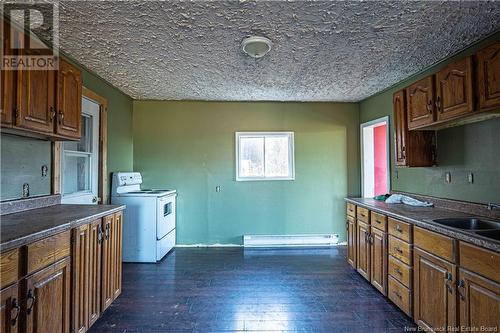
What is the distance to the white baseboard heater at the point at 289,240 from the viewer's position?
446 cm

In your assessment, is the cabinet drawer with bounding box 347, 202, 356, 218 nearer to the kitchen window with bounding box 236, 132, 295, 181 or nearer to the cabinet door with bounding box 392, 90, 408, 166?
the cabinet door with bounding box 392, 90, 408, 166

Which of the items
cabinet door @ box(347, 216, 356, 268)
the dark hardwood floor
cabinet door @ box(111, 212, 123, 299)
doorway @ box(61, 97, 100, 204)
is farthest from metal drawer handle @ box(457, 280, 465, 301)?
doorway @ box(61, 97, 100, 204)

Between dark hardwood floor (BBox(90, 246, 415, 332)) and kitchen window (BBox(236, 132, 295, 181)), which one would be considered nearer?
dark hardwood floor (BBox(90, 246, 415, 332))

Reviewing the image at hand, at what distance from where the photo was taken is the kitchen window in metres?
4.59

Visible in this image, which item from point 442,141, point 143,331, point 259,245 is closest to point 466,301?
point 442,141

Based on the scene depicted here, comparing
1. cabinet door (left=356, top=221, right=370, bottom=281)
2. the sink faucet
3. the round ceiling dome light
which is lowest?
cabinet door (left=356, top=221, right=370, bottom=281)

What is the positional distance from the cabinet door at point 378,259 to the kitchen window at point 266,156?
6.31ft

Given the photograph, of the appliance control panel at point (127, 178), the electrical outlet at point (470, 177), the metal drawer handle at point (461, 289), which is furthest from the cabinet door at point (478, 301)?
the appliance control panel at point (127, 178)

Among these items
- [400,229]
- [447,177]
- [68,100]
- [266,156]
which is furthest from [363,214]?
[68,100]

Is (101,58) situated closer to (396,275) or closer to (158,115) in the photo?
(158,115)

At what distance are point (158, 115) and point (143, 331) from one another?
3.25 m

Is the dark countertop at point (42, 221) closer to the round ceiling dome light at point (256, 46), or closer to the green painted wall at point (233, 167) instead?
the round ceiling dome light at point (256, 46)

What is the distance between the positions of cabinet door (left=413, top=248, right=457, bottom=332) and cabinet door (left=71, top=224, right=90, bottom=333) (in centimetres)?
253

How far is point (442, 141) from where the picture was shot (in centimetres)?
281
